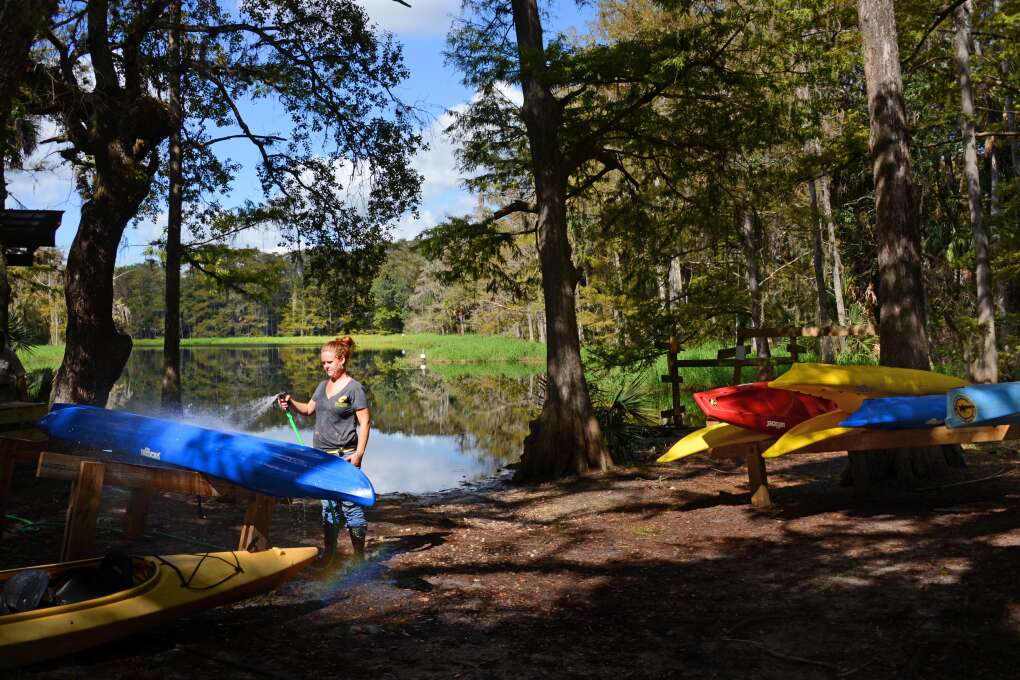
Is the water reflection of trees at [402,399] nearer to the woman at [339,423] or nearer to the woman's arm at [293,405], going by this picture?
the woman's arm at [293,405]

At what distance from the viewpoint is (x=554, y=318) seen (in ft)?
38.4

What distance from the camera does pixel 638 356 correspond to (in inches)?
640

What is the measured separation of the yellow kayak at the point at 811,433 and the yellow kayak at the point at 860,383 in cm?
24

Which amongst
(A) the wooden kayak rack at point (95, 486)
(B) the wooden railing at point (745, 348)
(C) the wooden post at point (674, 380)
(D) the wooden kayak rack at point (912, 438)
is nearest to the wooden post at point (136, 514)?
(A) the wooden kayak rack at point (95, 486)

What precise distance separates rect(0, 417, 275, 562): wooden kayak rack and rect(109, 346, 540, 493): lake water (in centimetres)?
175

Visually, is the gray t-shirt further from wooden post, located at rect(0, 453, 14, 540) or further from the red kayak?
the red kayak

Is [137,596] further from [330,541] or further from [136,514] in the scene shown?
[136,514]

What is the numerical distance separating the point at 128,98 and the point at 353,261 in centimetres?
454

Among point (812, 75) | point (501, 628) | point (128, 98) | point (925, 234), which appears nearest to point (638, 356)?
point (812, 75)

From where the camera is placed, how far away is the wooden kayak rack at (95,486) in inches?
203

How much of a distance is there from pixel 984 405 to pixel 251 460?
16.8 ft

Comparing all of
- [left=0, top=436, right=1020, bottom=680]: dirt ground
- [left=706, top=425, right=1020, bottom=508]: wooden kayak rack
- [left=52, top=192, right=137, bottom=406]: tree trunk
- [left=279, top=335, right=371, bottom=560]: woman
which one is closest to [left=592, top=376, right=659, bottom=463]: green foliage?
[left=0, top=436, right=1020, bottom=680]: dirt ground

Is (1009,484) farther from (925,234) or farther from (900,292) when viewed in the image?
(925,234)

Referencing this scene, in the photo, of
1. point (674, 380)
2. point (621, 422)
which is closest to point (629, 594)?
point (621, 422)
